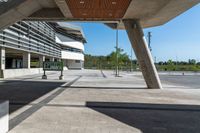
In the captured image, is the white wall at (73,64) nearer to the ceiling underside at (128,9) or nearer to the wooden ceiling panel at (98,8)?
the ceiling underside at (128,9)

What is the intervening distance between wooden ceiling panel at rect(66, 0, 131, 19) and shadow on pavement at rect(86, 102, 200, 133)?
5.55m

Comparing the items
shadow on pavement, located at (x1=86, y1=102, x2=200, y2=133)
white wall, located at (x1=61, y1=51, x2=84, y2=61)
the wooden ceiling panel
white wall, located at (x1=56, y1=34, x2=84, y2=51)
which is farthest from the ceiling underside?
white wall, located at (x1=61, y1=51, x2=84, y2=61)

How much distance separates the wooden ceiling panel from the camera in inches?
495

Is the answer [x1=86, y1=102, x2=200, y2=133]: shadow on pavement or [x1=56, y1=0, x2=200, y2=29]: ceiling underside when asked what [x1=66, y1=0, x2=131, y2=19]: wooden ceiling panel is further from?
[x1=86, y1=102, x2=200, y2=133]: shadow on pavement

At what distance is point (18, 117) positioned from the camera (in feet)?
24.1

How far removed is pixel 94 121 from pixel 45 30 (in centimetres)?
3625

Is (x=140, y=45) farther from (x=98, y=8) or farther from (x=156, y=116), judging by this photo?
(x=156, y=116)

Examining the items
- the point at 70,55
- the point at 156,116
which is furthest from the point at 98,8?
the point at 70,55

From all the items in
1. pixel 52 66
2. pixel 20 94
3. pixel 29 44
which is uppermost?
pixel 29 44

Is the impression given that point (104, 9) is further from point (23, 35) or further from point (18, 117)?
point (23, 35)

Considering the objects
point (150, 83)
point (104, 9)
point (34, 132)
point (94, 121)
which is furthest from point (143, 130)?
point (150, 83)

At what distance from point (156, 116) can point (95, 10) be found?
27.4 feet

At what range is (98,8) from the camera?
1377 centimetres

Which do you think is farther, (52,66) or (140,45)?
(52,66)
